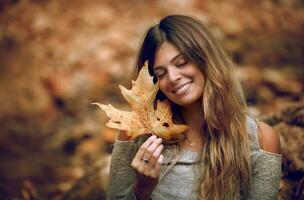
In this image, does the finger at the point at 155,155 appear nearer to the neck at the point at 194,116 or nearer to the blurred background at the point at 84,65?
the neck at the point at 194,116

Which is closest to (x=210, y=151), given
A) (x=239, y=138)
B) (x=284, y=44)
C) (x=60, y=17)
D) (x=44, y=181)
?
(x=239, y=138)

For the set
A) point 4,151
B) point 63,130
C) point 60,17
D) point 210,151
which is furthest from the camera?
point 60,17

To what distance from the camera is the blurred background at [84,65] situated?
5.04 metres

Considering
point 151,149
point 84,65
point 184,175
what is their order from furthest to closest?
point 84,65
point 184,175
point 151,149

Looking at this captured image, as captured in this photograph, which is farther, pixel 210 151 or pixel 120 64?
pixel 120 64

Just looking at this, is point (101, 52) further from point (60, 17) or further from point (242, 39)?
point (242, 39)

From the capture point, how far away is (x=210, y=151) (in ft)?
7.34

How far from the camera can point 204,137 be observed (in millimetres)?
2324

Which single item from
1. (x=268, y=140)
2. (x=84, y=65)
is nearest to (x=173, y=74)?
(x=268, y=140)

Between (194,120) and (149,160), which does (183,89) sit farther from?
(149,160)

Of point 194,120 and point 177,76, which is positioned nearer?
point 177,76

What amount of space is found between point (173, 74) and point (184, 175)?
46cm

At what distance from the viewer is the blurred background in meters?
5.04

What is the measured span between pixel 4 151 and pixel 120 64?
1778 mm
